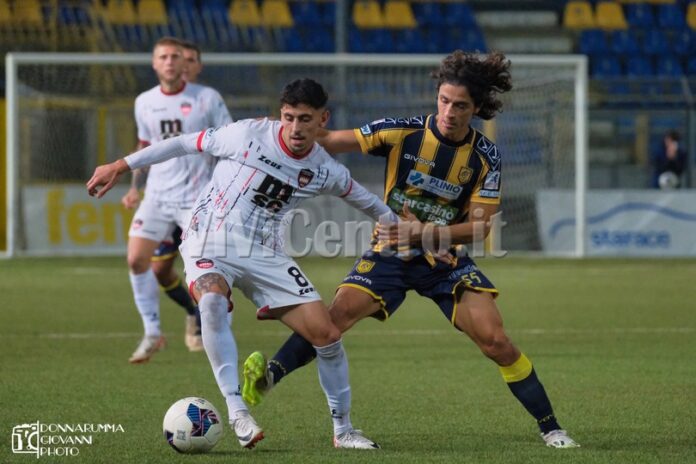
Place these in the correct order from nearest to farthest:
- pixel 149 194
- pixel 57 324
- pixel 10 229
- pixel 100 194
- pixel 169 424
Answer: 1. pixel 169 424
2. pixel 100 194
3. pixel 149 194
4. pixel 57 324
5. pixel 10 229

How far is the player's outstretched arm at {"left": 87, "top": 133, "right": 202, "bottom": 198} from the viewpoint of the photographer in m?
5.69

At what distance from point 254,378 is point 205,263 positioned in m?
0.59

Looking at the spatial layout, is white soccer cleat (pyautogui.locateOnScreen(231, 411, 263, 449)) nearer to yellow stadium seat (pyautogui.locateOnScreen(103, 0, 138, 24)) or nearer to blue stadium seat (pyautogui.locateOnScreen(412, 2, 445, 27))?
yellow stadium seat (pyautogui.locateOnScreen(103, 0, 138, 24))

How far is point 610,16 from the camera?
26.0 meters

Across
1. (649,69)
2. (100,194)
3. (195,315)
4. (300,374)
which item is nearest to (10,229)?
(195,315)

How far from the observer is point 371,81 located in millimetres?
19000

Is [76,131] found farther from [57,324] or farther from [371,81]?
[57,324]

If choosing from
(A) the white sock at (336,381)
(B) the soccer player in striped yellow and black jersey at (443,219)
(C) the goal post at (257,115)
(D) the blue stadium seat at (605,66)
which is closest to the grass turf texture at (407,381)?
(A) the white sock at (336,381)

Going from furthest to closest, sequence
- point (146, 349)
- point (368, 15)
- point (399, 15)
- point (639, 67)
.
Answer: point (399, 15)
point (368, 15)
point (639, 67)
point (146, 349)

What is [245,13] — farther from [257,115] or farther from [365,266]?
[365,266]

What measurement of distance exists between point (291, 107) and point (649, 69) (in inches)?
808

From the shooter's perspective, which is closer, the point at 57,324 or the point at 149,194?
the point at 149,194

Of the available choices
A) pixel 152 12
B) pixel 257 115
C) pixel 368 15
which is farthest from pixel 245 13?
pixel 257 115

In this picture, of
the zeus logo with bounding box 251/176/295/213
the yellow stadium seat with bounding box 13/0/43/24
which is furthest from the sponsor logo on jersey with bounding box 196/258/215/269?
the yellow stadium seat with bounding box 13/0/43/24
